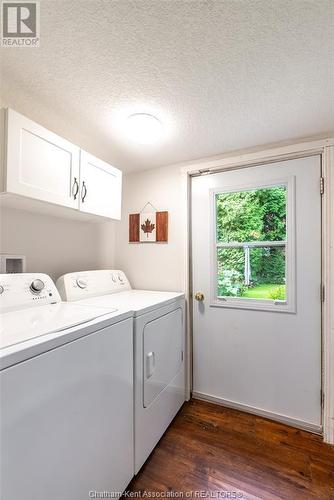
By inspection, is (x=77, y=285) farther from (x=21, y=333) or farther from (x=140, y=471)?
(x=140, y=471)

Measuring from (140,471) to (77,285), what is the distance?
1.21 meters

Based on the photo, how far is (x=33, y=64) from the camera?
1040mm

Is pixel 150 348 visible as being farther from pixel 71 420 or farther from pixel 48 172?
pixel 48 172

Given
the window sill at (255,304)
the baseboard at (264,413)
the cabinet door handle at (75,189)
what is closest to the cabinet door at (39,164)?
the cabinet door handle at (75,189)

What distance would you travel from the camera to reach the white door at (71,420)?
70 centimetres

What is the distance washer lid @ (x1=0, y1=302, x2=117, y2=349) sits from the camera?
816 mm

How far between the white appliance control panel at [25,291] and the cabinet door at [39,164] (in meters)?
0.48

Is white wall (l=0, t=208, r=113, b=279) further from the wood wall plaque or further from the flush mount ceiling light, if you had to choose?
the flush mount ceiling light

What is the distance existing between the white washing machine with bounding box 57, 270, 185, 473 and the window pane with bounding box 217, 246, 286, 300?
0.43 metres

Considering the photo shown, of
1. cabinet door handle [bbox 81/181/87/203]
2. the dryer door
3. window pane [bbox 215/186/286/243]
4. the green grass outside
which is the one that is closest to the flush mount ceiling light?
cabinet door handle [bbox 81/181/87/203]

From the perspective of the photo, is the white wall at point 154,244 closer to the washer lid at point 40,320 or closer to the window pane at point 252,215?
the window pane at point 252,215

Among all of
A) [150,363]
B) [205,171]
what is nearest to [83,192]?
[205,171]

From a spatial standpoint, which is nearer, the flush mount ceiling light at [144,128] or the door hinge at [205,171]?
the flush mount ceiling light at [144,128]

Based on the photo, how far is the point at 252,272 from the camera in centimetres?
187
